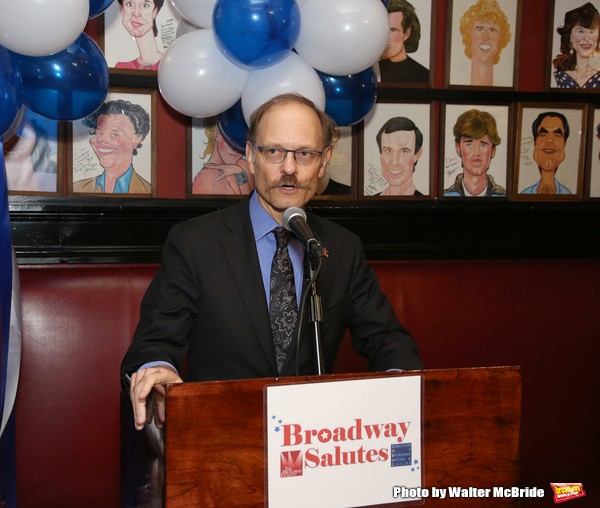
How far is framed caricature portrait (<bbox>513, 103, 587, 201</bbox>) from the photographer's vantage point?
119 inches

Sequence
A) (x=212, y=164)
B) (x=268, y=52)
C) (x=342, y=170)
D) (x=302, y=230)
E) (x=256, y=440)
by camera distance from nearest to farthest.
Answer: (x=256, y=440), (x=302, y=230), (x=268, y=52), (x=212, y=164), (x=342, y=170)

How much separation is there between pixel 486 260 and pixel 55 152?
7.22ft

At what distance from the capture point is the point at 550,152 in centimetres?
306

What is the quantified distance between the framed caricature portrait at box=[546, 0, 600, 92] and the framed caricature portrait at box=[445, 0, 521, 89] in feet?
0.72

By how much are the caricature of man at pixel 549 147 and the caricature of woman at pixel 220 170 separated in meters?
1.50

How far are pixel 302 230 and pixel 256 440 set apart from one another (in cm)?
47

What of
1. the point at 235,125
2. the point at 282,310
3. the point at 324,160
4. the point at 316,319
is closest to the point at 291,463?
the point at 316,319

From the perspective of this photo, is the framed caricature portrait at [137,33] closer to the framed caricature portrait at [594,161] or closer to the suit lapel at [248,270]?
the suit lapel at [248,270]

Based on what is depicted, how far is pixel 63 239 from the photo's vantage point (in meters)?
2.54

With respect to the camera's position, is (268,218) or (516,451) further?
(268,218)

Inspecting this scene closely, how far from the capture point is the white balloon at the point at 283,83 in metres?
2.07

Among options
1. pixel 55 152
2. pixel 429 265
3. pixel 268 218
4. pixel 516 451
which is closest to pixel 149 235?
pixel 55 152

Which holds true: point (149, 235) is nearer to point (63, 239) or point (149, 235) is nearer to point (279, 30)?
point (63, 239)

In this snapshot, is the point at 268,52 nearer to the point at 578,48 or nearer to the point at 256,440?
the point at 256,440
